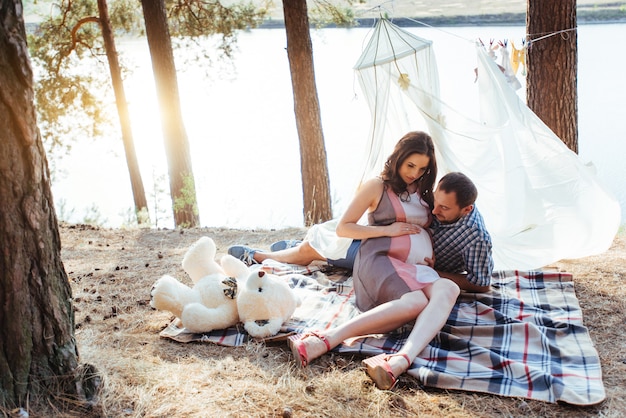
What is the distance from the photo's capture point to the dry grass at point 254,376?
1.93 meters

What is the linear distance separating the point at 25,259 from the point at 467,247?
1807mm

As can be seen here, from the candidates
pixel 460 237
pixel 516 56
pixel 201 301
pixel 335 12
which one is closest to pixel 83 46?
A: pixel 335 12

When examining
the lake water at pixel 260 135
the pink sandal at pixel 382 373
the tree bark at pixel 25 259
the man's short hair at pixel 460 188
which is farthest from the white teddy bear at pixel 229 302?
the lake water at pixel 260 135

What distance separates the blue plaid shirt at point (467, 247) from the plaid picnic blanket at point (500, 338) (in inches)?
5.7

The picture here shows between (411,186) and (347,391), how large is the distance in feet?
3.48

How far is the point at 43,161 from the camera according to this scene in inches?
70.7

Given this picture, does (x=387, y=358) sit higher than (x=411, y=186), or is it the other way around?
(x=411, y=186)

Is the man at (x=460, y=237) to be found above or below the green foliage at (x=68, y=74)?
below

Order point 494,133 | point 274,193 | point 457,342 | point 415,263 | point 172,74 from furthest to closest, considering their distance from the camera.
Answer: point 274,193 → point 172,74 → point 494,133 → point 415,263 → point 457,342

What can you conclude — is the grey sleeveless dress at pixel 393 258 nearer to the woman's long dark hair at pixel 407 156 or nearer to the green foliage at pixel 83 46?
the woman's long dark hair at pixel 407 156

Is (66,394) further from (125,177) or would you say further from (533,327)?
(125,177)

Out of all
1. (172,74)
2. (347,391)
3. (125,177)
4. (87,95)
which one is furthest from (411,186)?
(125,177)

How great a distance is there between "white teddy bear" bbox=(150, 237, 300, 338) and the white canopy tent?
0.96 metres

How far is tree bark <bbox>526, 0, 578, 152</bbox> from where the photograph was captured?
396cm
